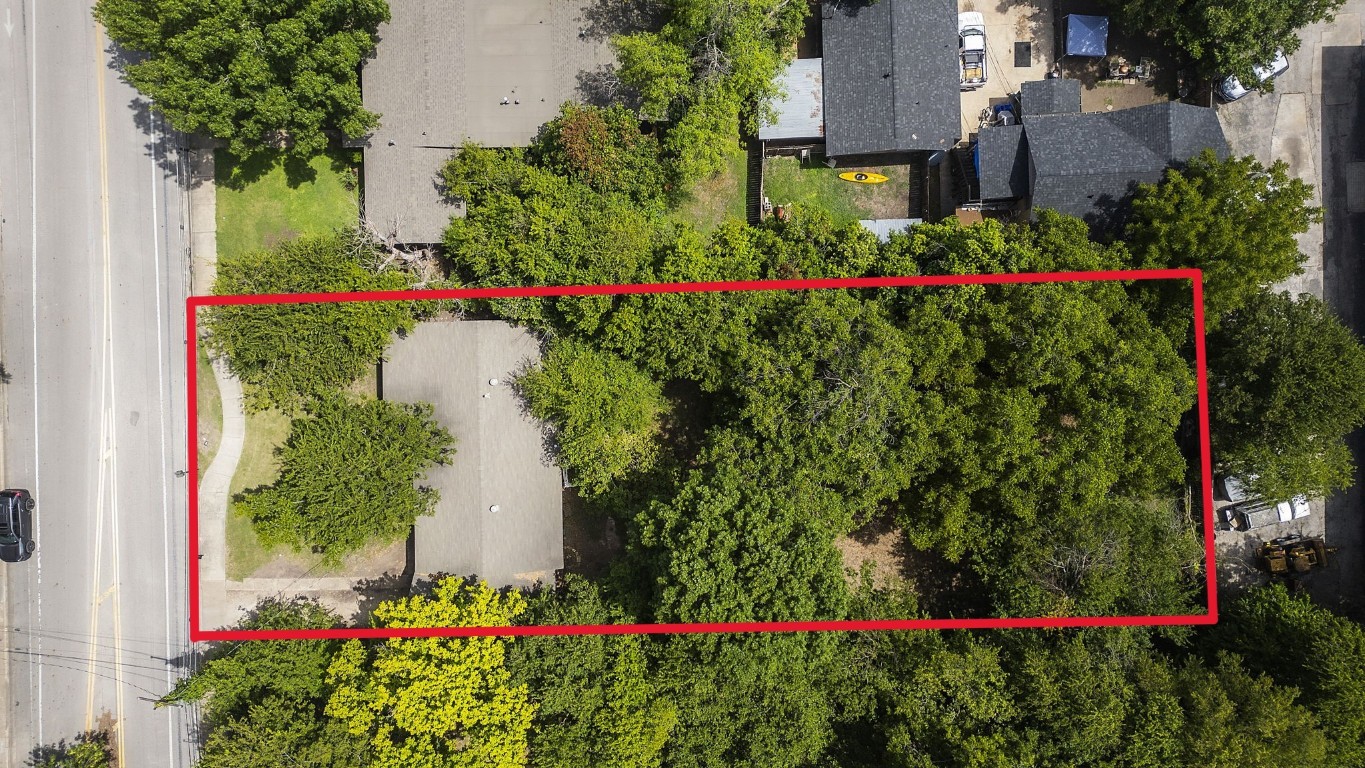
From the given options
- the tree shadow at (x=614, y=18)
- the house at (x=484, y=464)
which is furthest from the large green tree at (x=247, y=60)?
the house at (x=484, y=464)

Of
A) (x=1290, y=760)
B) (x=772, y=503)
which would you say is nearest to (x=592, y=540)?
(x=772, y=503)

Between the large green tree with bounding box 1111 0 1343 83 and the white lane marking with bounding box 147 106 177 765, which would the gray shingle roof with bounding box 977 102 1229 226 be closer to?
the large green tree with bounding box 1111 0 1343 83

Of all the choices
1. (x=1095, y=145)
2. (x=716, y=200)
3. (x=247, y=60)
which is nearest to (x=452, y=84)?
(x=247, y=60)

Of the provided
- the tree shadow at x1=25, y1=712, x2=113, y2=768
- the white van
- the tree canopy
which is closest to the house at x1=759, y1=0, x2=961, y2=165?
the white van

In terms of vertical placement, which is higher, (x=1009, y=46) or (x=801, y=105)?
(x=1009, y=46)

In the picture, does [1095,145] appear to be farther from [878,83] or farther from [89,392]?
[89,392]

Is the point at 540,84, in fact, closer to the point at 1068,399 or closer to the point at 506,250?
the point at 506,250
